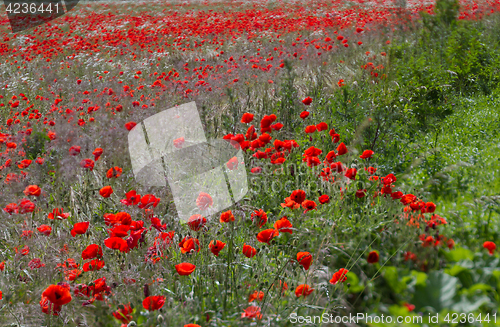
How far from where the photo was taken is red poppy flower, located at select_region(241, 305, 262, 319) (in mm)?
1467

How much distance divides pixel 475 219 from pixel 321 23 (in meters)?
7.36

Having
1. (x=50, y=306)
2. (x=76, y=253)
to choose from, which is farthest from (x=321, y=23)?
(x=50, y=306)

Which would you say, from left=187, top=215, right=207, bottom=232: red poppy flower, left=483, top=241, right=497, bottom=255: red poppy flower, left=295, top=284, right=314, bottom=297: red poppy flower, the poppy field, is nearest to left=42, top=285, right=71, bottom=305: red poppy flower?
the poppy field

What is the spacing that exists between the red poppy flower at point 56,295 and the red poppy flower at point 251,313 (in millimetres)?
713

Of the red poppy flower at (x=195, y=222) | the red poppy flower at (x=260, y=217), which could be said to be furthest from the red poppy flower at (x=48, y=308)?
the red poppy flower at (x=260, y=217)

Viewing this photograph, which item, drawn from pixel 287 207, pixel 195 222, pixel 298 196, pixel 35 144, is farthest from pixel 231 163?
pixel 35 144

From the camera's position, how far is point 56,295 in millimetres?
1389

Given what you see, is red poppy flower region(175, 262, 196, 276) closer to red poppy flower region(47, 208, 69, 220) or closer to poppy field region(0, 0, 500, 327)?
poppy field region(0, 0, 500, 327)

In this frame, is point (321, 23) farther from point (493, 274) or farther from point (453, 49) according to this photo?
point (493, 274)

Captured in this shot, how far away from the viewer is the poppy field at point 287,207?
5.34 feet

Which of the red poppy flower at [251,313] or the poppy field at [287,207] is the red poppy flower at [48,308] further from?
the red poppy flower at [251,313]

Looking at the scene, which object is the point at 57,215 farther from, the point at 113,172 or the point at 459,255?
the point at 459,255

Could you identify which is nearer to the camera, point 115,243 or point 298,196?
point 115,243

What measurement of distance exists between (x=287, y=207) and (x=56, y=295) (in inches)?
62.1
